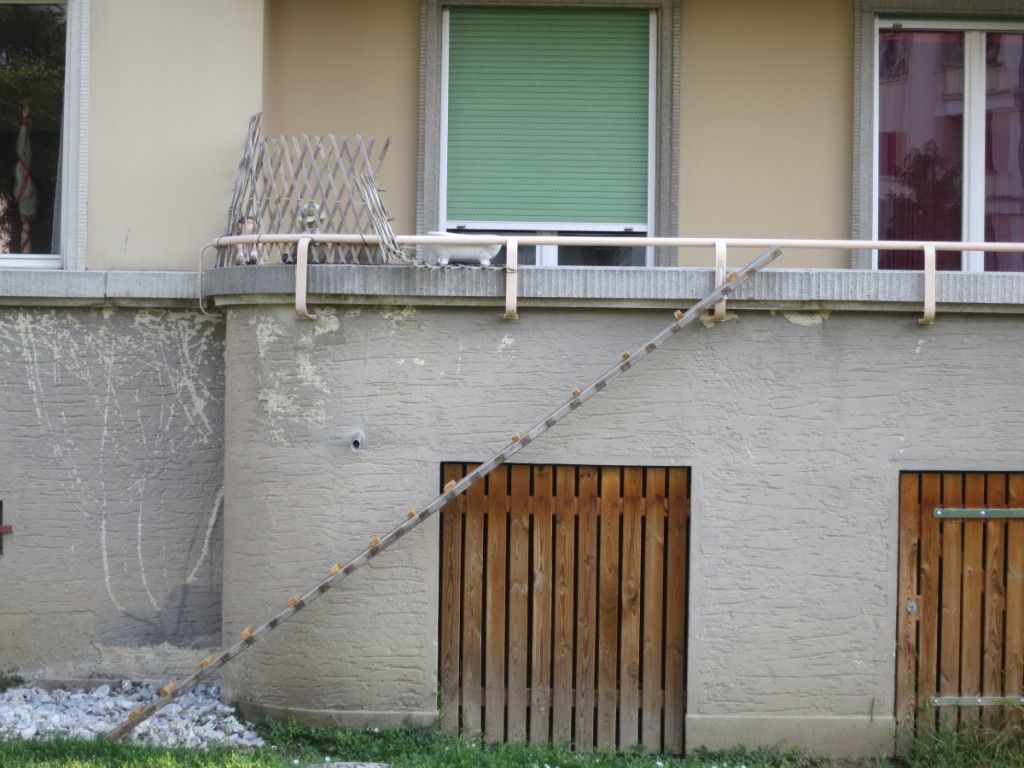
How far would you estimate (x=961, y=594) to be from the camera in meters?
6.42

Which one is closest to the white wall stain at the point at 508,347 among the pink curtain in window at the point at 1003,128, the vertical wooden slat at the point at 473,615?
the vertical wooden slat at the point at 473,615

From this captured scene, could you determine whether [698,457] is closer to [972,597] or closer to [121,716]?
[972,597]

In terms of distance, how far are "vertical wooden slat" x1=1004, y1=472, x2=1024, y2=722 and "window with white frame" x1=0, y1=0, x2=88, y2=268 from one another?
18.7 feet

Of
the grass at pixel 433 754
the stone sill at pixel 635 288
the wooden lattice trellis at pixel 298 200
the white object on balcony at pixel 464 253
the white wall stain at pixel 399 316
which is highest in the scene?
the wooden lattice trellis at pixel 298 200

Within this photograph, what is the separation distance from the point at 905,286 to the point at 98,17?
4.86 meters

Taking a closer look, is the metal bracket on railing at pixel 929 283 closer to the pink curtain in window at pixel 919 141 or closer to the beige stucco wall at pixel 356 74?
the pink curtain in window at pixel 919 141

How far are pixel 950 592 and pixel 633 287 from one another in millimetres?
2388

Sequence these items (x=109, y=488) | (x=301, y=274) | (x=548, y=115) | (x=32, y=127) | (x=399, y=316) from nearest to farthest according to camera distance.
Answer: (x=301, y=274)
(x=399, y=316)
(x=109, y=488)
(x=32, y=127)
(x=548, y=115)

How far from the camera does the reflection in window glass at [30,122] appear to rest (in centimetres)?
720

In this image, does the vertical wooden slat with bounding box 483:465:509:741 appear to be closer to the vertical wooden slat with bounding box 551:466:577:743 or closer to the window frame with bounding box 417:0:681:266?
the vertical wooden slat with bounding box 551:466:577:743

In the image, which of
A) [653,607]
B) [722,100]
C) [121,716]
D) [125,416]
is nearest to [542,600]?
[653,607]

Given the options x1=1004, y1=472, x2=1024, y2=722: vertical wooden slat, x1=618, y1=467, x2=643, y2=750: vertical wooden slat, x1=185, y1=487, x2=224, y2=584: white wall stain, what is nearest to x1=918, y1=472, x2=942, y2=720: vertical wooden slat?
x1=1004, y1=472, x2=1024, y2=722: vertical wooden slat

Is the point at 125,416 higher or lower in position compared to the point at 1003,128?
lower

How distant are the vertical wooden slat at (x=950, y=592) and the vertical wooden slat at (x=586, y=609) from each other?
1878mm
